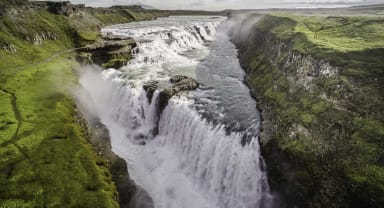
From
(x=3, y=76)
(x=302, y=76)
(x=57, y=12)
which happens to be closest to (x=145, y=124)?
(x=302, y=76)

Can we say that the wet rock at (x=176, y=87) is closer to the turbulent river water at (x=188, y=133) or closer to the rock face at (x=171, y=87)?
the rock face at (x=171, y=87)

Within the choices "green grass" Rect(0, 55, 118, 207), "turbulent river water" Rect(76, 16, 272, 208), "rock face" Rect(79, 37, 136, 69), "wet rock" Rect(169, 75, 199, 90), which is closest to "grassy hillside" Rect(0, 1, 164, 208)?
"green grass" Rect(0, 55, 118, 207)

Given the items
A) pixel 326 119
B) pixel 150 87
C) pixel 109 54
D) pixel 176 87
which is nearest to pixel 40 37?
pixel 109 54

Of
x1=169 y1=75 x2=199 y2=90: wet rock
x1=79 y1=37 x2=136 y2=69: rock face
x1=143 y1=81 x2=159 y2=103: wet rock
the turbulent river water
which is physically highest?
x1=79 y1=37 x2=136 y2=69: rock face

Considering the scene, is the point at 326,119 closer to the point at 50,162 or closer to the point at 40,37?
the point at 50,162

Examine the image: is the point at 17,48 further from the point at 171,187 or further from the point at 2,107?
the point at 171,187

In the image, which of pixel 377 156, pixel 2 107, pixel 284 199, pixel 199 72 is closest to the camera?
pixel 377 156

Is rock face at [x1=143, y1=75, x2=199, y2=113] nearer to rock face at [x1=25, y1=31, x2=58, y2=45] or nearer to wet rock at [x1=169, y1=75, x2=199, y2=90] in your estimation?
A: wet rock at [x1=169, y1=75, x2=199, y2=90]
